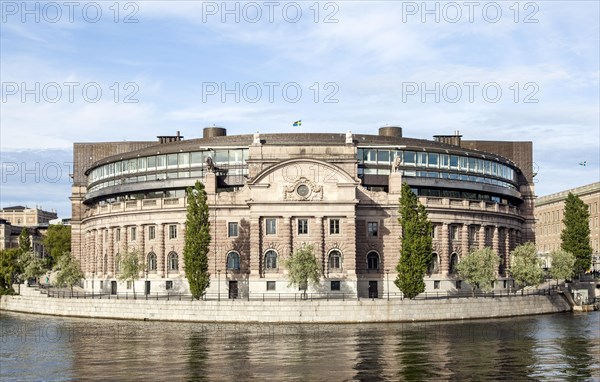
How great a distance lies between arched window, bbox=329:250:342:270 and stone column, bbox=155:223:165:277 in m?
23.3

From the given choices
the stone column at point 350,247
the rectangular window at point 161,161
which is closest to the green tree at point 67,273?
the rectangular window at point 161,161

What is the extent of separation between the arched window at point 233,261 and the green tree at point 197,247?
11.7 m

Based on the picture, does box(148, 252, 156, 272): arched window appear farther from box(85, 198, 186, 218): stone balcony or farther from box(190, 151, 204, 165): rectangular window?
box(190, 151, 204, 165): rectangular window

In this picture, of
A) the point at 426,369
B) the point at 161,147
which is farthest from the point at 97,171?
the point at 426,369

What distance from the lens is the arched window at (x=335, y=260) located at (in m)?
108

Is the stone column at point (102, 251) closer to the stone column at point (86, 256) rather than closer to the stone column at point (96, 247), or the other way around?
the stone column at point (96, 247)

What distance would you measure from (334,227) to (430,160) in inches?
892

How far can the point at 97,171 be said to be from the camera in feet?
457

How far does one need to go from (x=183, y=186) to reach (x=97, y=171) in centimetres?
2391

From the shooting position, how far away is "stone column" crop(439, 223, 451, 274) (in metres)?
116

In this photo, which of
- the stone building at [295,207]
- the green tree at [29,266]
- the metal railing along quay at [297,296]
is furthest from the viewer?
the green tree at [29,266]

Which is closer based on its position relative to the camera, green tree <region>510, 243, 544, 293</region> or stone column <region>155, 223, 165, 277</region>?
green tree <region>510, 243, 544, 293</region>

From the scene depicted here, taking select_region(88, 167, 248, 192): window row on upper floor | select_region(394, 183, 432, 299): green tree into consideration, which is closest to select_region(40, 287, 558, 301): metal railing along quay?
select_region(394, 183, 432, 299): green tree

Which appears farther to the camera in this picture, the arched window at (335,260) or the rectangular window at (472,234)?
the rectangular window at (472,234)
